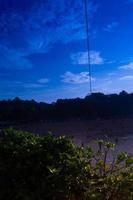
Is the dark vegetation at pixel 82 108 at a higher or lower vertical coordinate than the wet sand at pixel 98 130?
higher

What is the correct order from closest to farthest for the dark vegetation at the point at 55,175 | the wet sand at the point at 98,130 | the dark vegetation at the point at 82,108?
the dark vegetation at the point at 55,175, the wet sand at the point at 98,130, the dark vegetation at the point at 82,108

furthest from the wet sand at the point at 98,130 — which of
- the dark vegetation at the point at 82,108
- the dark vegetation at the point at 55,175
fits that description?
the dark vegetation at the point at 55,175

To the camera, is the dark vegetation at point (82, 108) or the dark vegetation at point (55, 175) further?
the dark vegetation at point (82, 108)

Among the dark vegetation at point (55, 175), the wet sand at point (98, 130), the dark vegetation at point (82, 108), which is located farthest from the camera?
the dark vegetation at point (82, 108)

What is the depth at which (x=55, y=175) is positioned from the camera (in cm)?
362

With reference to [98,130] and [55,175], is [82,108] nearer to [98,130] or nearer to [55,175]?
[98,130]

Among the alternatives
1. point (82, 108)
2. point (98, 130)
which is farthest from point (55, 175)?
point (82, 108)

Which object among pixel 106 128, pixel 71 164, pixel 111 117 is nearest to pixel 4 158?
pixel 71 164

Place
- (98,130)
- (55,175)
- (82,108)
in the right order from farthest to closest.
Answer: (82,108) < (98,130) < (55,175)

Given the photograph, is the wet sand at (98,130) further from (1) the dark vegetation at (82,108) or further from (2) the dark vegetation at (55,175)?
(2) the dark vegetation at (55,175)

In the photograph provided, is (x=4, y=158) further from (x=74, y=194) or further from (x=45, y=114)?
(x=45, y=114)

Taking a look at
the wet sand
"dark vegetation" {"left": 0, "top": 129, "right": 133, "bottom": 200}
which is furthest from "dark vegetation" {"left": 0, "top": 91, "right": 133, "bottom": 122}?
"dark vegetation" {"left": 0, "top": 129, "right": 133, "bottom": 200}

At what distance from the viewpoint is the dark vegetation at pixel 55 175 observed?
144 inches

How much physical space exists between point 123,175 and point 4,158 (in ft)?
3.93
